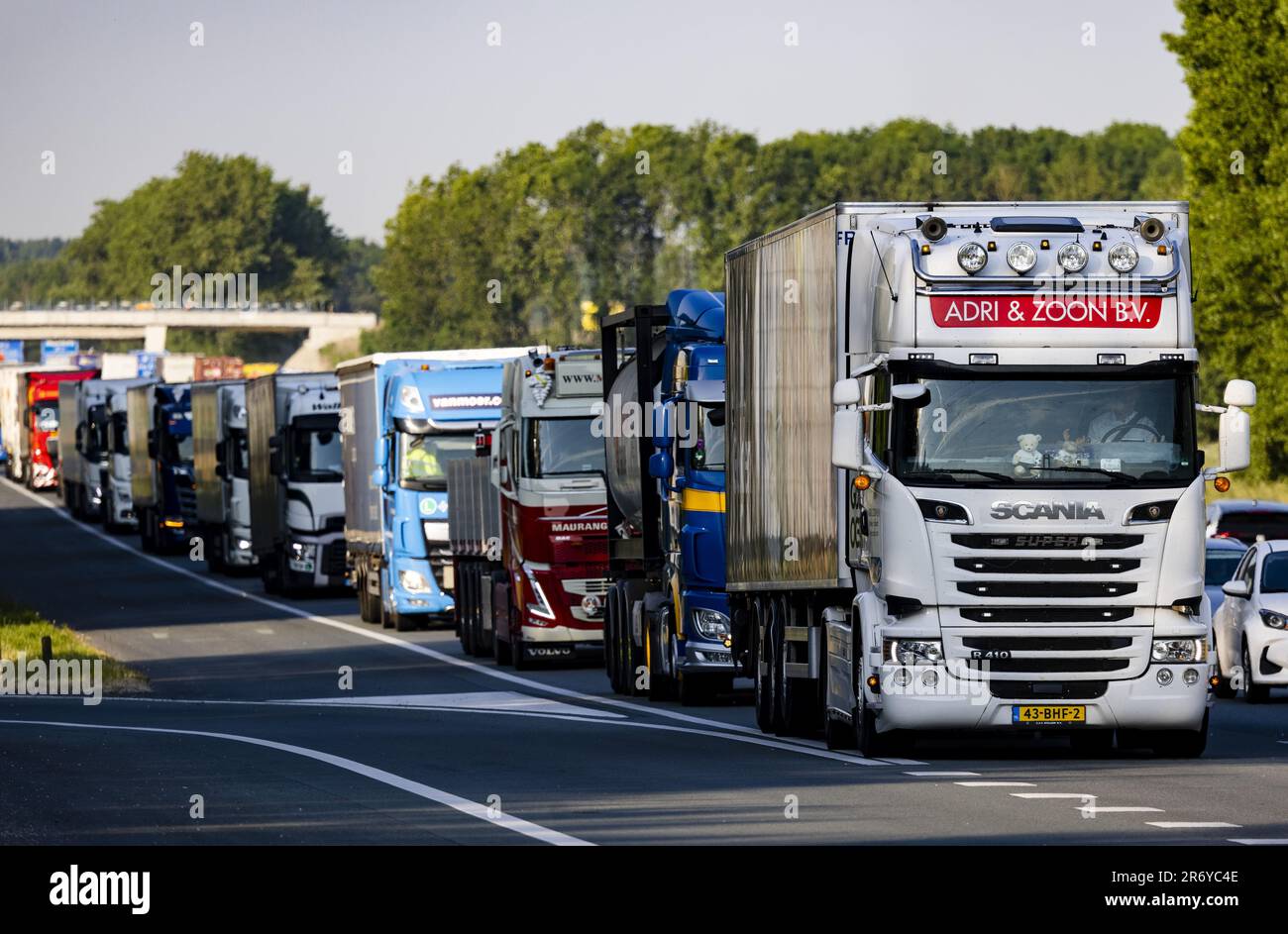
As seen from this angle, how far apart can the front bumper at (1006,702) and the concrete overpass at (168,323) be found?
164 m

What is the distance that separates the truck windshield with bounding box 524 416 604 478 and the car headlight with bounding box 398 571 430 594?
Answer: 9.82 metres

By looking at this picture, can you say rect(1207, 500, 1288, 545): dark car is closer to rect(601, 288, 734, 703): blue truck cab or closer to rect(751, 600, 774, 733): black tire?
rect(601, 288, 734, 703): blue truck cab

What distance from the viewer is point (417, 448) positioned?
1484 inches

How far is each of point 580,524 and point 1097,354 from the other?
1342 cm

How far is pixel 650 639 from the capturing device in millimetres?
25406

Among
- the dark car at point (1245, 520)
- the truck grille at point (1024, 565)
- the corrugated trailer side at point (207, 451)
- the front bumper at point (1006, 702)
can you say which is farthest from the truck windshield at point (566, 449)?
the corrugated trailer side at point (207, 451)

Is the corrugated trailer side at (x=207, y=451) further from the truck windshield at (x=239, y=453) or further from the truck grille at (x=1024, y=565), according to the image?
the truck grille at (x=1024, y=565)

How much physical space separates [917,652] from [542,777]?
247cm

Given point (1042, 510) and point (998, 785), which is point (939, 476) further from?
point (998, 785)

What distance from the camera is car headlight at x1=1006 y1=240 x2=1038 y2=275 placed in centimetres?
1683

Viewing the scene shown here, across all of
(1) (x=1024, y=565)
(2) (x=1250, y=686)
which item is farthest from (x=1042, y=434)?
(2) (x=1250, y=686)

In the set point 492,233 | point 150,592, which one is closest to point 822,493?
point 150,592

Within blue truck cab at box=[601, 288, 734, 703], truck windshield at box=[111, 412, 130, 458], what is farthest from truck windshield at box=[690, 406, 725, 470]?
truck windshield at box=[111, 412, 130, 458]
